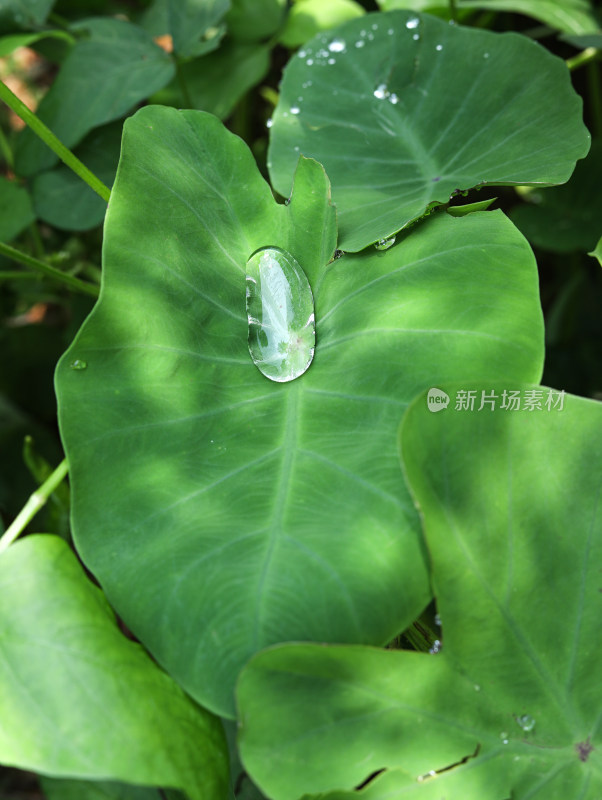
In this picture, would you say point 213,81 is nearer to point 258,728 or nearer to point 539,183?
point 539,183

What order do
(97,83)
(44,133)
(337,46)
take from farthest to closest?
1. (97,83)
2. (337,46)
3. (44,133)

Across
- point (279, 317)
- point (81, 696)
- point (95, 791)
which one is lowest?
point (95, 791)

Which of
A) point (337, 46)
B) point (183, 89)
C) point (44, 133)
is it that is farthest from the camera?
point (183, 89)

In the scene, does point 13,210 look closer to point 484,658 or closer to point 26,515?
point 26,515

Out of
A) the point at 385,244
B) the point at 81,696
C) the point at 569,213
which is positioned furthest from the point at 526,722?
the point at 569,213

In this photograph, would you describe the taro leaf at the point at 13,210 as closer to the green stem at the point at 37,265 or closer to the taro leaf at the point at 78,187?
the taro leaf at the point at 78,187

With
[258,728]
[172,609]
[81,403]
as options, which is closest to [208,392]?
[81,403]

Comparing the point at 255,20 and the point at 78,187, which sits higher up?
the point at 255,20
